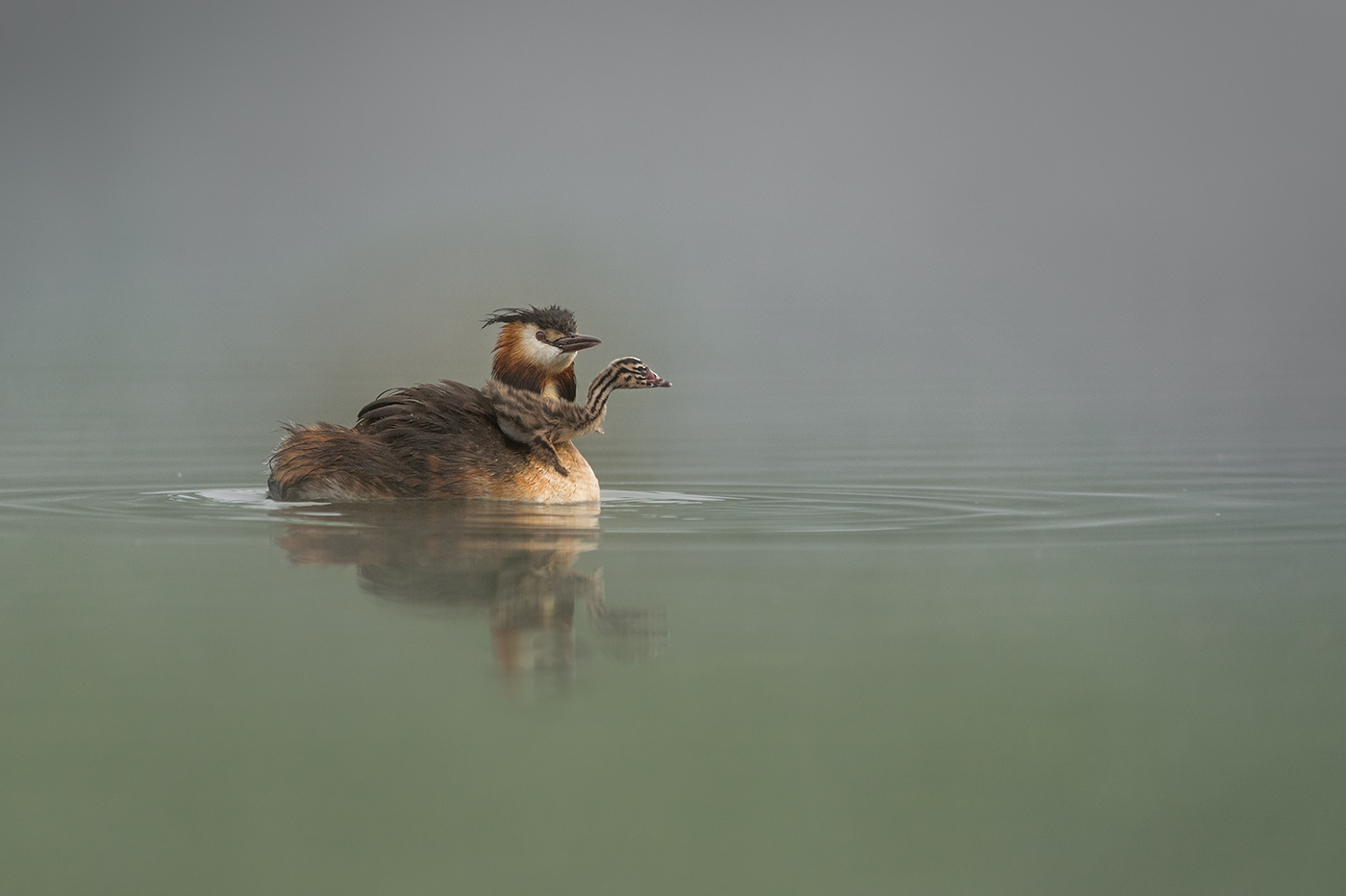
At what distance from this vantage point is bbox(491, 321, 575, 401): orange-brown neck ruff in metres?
9.88


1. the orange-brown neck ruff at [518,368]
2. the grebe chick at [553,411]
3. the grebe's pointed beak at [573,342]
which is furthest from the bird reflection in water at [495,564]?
the grebe's pointed beak at [573,342]

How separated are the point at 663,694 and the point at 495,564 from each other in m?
2.35

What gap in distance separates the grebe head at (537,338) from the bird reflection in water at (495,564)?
928 mm

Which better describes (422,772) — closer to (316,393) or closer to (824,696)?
(824,696)

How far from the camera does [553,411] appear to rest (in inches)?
380

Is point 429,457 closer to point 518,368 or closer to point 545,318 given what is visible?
point 518,368

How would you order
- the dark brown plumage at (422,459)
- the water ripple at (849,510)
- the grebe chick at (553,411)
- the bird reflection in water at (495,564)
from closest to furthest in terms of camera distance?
the bird reflection in water at (495,564), the water ripple at (849,510), the dark brown plumage at (422,459), the grebe chick at (553,411)

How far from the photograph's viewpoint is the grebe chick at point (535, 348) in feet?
32.3

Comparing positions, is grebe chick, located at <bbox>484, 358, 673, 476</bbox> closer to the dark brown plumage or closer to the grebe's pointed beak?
the dark brown plumage

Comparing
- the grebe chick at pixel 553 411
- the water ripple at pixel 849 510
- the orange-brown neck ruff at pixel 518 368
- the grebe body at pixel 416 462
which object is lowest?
the water ripple at pixel 849 510

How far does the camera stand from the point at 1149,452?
12.0 meters

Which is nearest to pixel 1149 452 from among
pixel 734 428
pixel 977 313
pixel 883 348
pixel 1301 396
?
pixel 734 428

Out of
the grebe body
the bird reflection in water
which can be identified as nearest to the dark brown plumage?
the grebe body

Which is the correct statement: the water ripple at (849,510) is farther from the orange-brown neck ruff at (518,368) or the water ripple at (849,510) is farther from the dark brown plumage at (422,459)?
the orange-brown neck ruff at (518,368)
